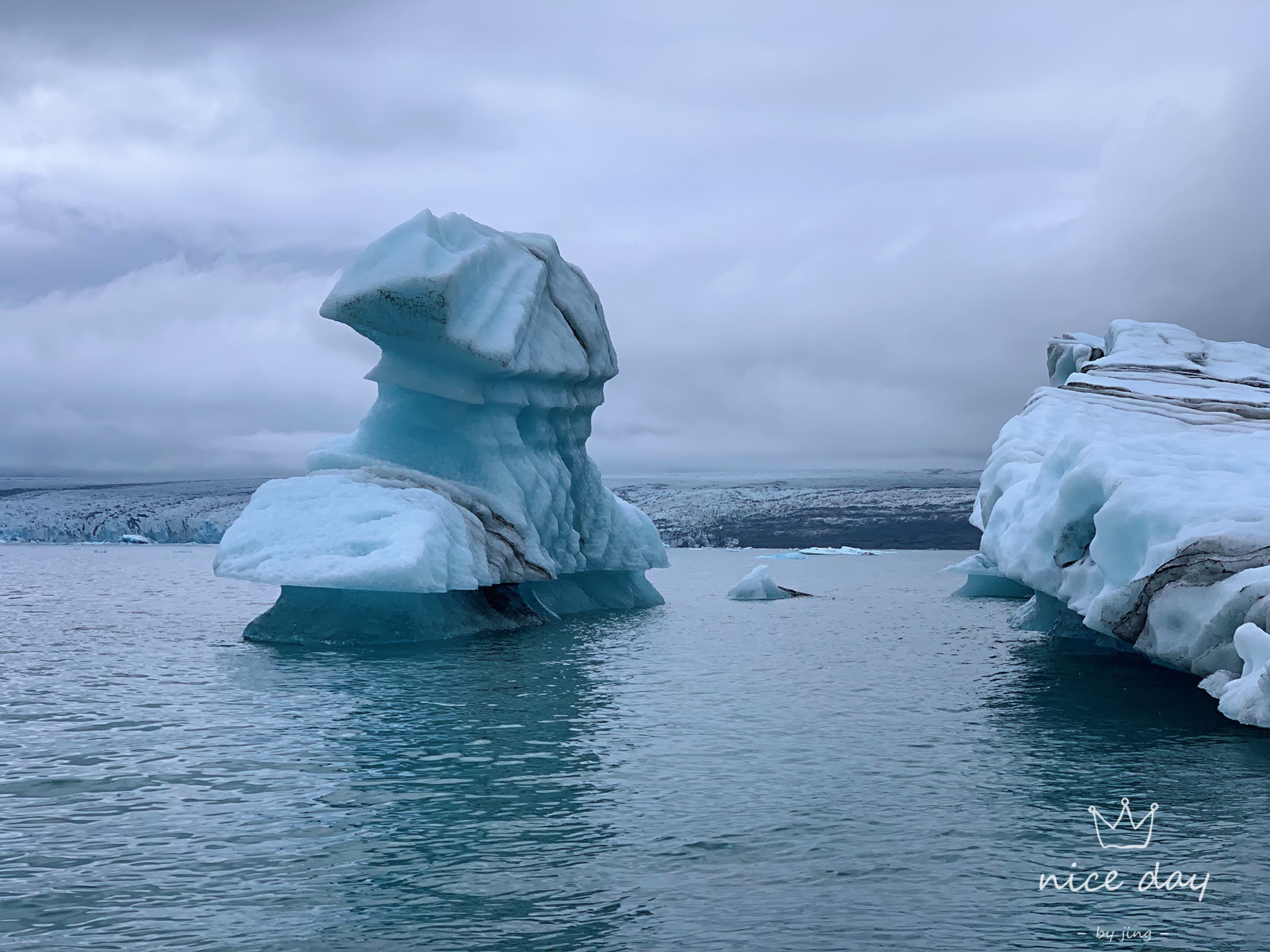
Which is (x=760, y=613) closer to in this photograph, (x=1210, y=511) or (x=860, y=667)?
(x=860, y=667)

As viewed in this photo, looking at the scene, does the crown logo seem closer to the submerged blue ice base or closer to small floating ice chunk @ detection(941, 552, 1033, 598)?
the submerged blue ice base

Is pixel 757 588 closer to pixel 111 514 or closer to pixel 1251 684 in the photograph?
pixel 1251 684

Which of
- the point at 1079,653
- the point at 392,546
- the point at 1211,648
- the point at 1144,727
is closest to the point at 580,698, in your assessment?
the point at 392,546

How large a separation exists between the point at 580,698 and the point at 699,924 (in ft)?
21.6

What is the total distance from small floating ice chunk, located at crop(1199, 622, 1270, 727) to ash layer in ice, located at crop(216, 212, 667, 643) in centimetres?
934

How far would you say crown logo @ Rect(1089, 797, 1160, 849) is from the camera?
21.3ft

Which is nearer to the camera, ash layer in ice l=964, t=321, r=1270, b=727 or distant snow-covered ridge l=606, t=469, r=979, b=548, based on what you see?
ash layer in ice l=964, t=321, r=1270, b=727

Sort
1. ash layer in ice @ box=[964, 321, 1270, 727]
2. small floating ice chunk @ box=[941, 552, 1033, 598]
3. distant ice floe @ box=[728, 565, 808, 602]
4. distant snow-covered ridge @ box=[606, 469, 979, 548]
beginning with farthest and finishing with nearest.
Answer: distant snow-covered ridge @ box=[606, 469, 979, 548] → small floating ice chunk @ box=[941, 552, 1033, 598] → distant ice floe @ box=[728, 565, 808, 602] → ash layer in ice @ box=[964, 321, 1270, 727]

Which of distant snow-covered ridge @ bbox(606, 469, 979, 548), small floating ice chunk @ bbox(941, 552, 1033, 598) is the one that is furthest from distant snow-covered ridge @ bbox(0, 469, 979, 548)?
small floating ice chunk @ bbox(941, 552, 1033, 598)

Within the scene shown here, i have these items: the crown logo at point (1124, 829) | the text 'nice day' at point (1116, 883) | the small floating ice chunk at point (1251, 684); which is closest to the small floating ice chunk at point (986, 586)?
the small floating ice chunk at point (1251, 684)

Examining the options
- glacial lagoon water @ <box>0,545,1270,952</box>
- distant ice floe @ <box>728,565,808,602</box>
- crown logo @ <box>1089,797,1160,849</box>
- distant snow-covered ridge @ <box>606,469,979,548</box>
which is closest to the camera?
glacial lagoon water @ <box>0,545,1270,952</box>

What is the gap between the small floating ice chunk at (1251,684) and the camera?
9.30 meters

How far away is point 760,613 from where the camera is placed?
934 inches

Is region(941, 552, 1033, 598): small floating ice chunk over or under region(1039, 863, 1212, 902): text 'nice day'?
under
